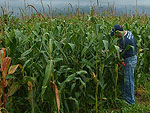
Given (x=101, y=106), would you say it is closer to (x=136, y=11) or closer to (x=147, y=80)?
(x=147, y=80)

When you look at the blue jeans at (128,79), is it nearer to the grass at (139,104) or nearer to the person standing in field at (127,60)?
the person standing in field at (127,60)

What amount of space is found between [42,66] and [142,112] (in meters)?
2.16

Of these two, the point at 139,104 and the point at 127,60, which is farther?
the point at 139,104

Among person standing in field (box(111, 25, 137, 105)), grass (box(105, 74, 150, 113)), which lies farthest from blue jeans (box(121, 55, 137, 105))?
grass (box(105, 74, 150, 113))

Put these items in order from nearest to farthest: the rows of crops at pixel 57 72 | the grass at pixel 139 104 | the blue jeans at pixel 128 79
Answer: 1. the rows of crops at pixel 57 72
2. the grass at pixel 139 104
3. the blue jeans at pixel 128 79

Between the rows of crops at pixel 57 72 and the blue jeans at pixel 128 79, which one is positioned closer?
the rows of crops at pixel 57 72

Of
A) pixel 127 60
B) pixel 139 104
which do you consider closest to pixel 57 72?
pixel 127 60

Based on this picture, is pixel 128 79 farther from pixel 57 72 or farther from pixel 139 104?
pixel 57 72

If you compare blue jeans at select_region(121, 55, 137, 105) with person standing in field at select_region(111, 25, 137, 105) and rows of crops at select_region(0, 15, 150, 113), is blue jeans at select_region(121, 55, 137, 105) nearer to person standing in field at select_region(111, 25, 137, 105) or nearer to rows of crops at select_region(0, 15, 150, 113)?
person standing in field at select_region(111, 25, 137, 105)

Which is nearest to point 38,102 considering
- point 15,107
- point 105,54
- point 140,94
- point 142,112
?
point 15,107

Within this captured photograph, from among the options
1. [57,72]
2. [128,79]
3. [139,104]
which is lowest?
→ [139,104]

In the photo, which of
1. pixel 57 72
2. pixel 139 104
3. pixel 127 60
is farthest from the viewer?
pixel 139 104

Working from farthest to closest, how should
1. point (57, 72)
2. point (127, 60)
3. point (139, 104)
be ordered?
1. point (139, 104)
2. point (127, 60)
3. point (57, 72)

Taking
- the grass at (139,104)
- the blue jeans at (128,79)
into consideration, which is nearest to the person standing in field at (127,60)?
the blue jeans at (128,79)
